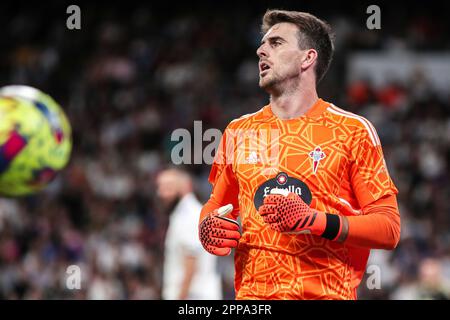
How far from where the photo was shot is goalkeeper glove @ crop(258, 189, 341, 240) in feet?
11.6

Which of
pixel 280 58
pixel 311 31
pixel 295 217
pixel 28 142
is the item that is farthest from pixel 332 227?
pixel 28 142

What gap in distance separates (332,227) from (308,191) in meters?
0.25

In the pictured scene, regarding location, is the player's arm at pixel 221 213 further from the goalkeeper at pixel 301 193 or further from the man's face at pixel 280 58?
the man's face at pixel 280 58

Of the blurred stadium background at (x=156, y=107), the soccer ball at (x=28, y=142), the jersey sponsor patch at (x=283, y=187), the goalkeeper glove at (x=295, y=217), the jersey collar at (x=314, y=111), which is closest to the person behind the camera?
the goalkeeper glove at (x=295, y=217)

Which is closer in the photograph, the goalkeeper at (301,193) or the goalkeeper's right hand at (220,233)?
the goalkeeper at (301,193)

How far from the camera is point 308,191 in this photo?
150 inches

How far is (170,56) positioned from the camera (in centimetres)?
1554

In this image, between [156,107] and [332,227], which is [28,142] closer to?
[332,227]

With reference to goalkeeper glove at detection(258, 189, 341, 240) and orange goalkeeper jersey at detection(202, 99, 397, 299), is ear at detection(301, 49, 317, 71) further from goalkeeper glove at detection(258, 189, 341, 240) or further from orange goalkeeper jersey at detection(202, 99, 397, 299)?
goalkeeper glove at detection(258, 189, 341, 240)

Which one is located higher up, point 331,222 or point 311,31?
point 311,31

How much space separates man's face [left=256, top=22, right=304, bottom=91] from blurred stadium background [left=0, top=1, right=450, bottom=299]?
5.32m

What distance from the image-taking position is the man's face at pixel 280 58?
4.00 m

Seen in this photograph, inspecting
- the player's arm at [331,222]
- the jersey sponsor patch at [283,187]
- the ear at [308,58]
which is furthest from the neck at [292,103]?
the player's arm at [331,222]

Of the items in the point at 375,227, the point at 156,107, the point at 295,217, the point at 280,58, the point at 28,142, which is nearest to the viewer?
the point at 295,217
